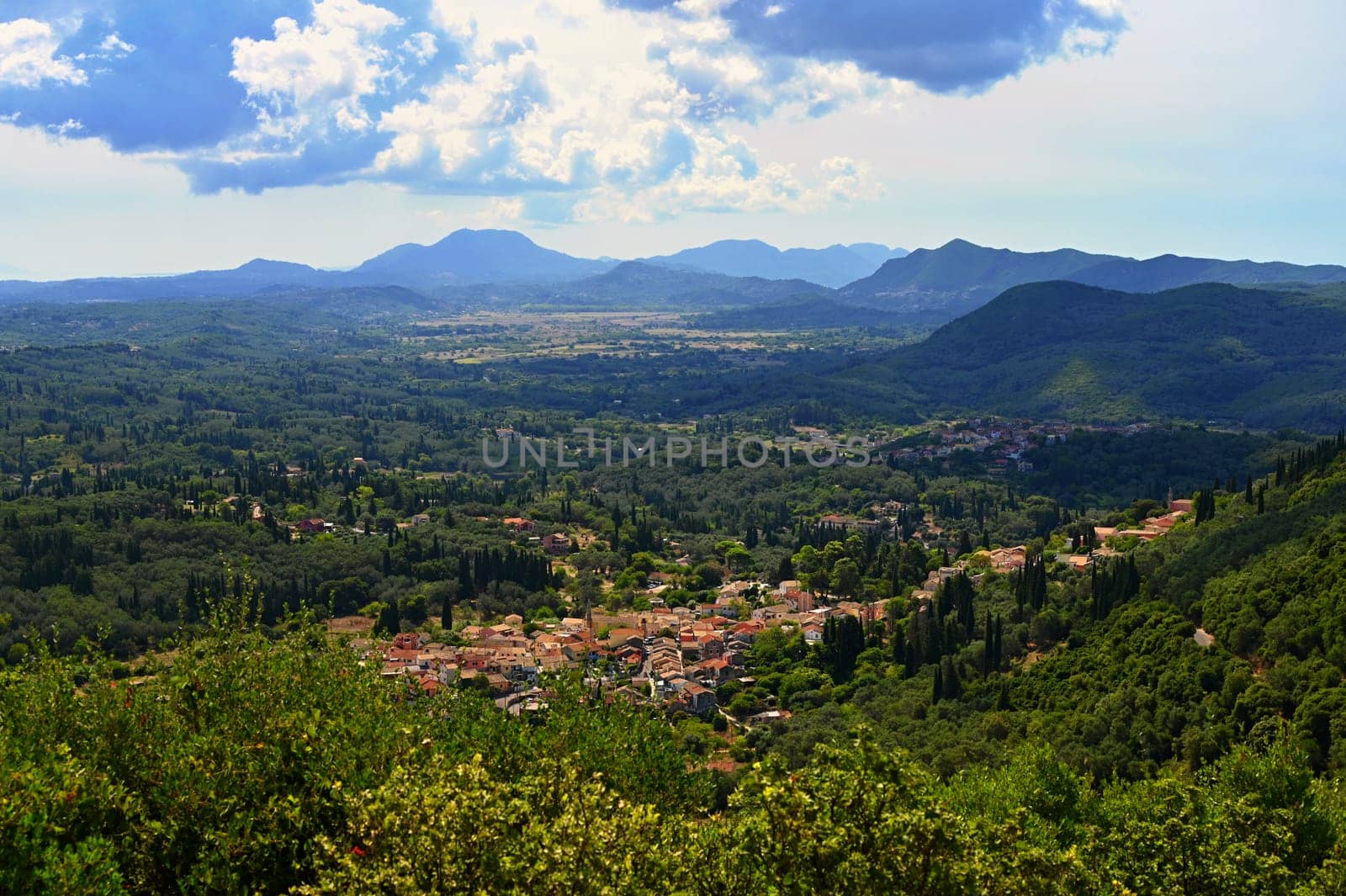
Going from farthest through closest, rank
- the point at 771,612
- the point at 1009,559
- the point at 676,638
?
the point at 1009,559, the point at 771,612, the point at 676,638

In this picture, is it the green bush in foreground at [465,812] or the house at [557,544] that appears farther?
the house at [557,544]

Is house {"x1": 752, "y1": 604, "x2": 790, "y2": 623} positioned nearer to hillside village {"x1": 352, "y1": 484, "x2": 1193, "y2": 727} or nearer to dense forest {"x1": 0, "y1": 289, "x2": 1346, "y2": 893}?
hillside village {"x1": 352, "y1": 484, "x2": 1193, "y2": 727}

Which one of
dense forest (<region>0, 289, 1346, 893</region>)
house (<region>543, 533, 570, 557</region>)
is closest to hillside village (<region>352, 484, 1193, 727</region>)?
dense forest (<region>0, 289, 1346, 893</region>)

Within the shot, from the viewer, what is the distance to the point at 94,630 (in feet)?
190

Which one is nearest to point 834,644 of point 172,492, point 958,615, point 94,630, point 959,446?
point 958,615

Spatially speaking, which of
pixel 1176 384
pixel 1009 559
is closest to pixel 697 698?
pixel 1009 559

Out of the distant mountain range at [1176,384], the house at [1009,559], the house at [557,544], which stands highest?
the distant mountain range at [1176,384]

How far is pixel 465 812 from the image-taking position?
1210 centimetres

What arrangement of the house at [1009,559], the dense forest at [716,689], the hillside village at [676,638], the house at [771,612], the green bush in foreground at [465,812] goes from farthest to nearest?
the house at [1009,559]
the house at [771,612]
the hillside village at [676,638]
the dense forest at [716,689]
the green bush in foreground at [465,812]

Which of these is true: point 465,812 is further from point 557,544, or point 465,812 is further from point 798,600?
point 557,544

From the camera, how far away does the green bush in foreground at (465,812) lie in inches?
478

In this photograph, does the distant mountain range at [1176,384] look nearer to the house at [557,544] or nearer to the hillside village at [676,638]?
the hillside village at [676,638]

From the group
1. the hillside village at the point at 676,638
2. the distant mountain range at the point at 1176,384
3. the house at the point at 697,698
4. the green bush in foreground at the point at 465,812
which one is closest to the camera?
the green bush in foreground at the point at 465,812

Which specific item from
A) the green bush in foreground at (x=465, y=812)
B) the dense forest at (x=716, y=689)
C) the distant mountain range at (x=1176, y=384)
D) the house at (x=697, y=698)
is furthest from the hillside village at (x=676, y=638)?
the distant mountain range at (x=1176, y=384)
